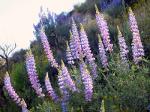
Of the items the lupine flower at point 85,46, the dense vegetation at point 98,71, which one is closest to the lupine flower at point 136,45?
the dense vegetation at point 98,71

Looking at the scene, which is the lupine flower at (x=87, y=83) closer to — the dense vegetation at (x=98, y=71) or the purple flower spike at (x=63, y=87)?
the dense vegetation at (x=98, y=71)

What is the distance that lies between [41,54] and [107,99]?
5.84 metres

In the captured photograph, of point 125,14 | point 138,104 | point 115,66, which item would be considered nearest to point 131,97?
point 138,104

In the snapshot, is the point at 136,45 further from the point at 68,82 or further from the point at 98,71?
the point at 68,82

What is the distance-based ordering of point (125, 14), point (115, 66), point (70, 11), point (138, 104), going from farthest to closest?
point (70, 11) < point (125, 14) < point (115, 66) < point (138, 104)

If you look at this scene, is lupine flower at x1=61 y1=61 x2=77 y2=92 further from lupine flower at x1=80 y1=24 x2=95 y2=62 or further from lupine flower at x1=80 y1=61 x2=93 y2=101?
lupine flower at x1=80 y1=24 x2=95 y2=62

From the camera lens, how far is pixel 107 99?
22.9 feet

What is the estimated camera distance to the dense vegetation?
6957mm

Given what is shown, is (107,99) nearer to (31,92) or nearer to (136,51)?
(136,51)

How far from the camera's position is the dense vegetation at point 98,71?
696cm

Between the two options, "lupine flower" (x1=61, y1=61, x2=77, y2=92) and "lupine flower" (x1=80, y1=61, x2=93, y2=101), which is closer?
"lupine flower" (x1=80, y1=61, x2=93, y2=101)

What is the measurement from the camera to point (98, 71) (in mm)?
8133

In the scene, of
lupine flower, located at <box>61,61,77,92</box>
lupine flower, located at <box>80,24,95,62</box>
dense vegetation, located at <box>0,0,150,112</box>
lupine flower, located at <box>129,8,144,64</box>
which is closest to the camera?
dense vegetation, located at <box>0,0,150,112</box>

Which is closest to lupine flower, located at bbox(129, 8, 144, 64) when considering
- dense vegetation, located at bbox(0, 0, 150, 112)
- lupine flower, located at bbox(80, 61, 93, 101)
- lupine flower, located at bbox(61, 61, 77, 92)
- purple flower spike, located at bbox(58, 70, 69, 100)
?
dense vegetation, located at bbox(0, 0, 150, 112)
